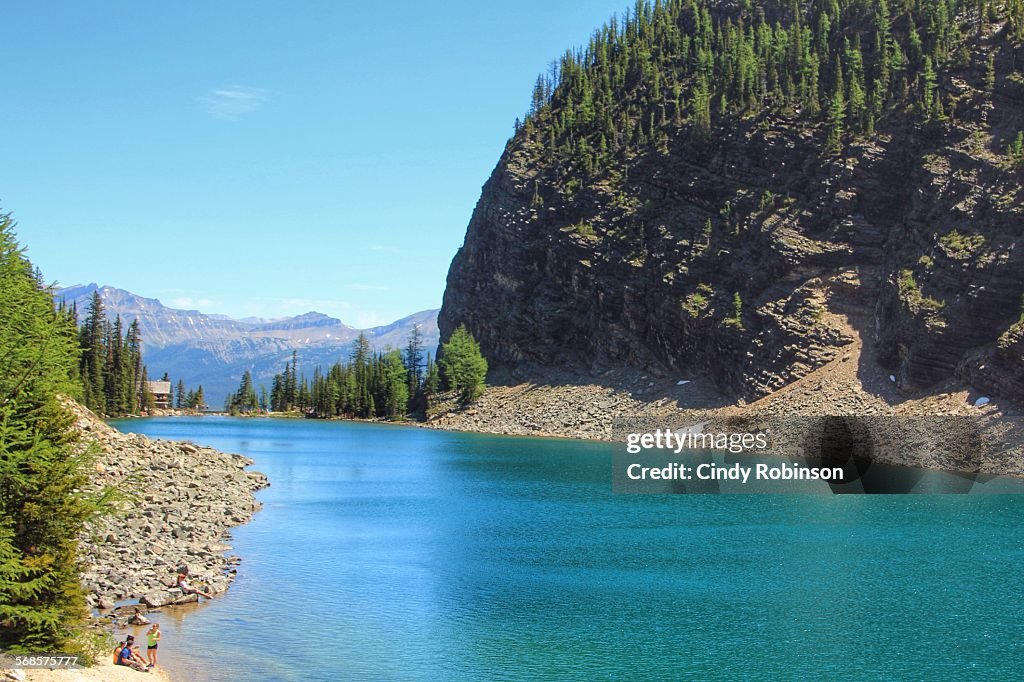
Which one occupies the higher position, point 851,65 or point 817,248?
point 851,65

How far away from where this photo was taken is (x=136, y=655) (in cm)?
3244

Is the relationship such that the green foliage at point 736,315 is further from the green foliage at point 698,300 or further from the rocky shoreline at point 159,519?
the rocky shoreline at point 159,519

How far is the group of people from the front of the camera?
105 ft

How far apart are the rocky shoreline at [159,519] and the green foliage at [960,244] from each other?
101855mm

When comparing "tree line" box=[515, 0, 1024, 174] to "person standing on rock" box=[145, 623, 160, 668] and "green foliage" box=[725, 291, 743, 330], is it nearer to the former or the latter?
"green foliage" box=[725, 291, 743, 330]

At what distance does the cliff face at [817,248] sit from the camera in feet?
430

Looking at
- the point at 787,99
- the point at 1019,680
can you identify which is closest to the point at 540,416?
the point at 787,99

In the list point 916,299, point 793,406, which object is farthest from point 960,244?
point 793,406

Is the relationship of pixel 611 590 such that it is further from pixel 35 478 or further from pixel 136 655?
pixel 35 478

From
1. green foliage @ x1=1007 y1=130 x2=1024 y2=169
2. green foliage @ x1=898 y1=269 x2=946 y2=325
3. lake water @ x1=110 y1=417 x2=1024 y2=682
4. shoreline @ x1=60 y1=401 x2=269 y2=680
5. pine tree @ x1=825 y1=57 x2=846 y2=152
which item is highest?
pine tree @ x1=825 y1=57 x2=846 y2=152

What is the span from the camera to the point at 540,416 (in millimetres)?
178750

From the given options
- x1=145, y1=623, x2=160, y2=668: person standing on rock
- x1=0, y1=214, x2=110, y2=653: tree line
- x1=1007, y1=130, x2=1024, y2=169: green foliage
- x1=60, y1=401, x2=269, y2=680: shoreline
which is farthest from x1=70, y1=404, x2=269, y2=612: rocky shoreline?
x1=1007, y1=130, x2=1024, y2=169: green foliage

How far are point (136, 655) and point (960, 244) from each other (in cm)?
13092

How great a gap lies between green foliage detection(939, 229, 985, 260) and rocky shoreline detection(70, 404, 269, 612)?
334 ft
